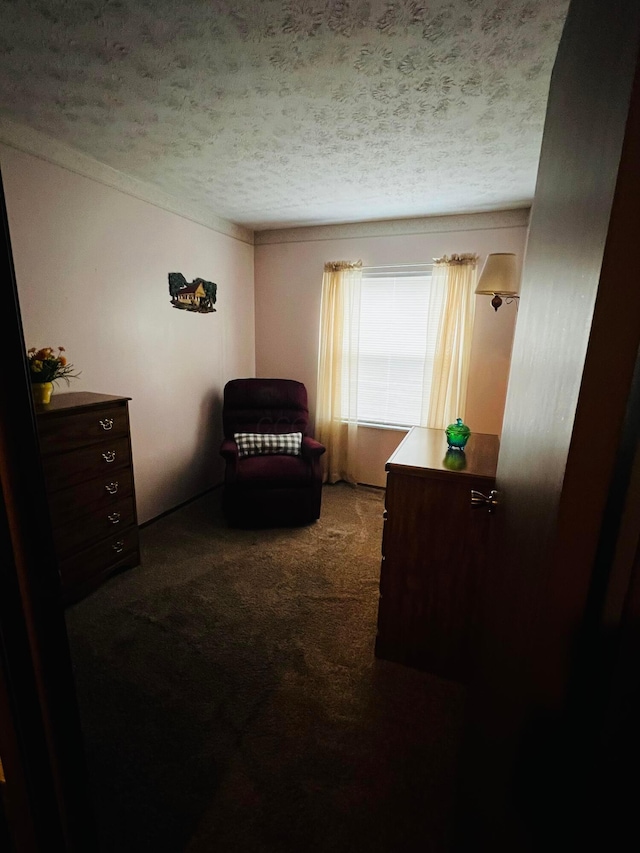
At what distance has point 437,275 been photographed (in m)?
3.37

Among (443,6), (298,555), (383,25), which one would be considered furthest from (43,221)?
(298,555)

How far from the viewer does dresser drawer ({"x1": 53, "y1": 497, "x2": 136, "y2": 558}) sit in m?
2.06

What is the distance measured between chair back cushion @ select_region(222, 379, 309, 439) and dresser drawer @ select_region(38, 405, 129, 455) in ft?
4.14

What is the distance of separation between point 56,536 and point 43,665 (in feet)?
5.16

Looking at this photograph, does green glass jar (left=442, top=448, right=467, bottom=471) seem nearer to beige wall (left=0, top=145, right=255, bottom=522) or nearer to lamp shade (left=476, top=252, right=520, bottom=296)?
lamp shade (left=476, top=252, right=520, bottom=296)

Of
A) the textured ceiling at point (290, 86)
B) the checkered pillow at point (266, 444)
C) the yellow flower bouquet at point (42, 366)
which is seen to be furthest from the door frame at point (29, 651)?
the checkered pillow at point (266, 444)

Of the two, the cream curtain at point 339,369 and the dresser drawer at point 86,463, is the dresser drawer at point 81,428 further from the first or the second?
the cream curtain at point 339,369

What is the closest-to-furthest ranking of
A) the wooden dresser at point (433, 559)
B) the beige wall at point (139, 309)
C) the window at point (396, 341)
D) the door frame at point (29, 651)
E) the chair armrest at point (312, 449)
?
the door frame at point (29, 651)
the wooden dresser at point (433, 559)
the beige wall at point (139, 309)
the chair armrest at point (312, 449)
the window at point (396, 341)

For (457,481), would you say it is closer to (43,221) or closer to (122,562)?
(122,562)

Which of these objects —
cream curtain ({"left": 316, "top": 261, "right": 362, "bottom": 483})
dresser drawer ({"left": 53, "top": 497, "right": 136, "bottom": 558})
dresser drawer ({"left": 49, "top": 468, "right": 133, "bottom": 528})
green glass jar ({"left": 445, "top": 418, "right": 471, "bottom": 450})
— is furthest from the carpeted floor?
cream curtain ({"left": 316, "top": 261, "right": 362, "bottom": 483})

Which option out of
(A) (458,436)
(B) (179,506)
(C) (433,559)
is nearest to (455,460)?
(A) (458,436)

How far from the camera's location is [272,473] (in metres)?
3.02

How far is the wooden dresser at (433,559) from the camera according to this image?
164 cm

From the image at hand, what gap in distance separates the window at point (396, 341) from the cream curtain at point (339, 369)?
102mm
